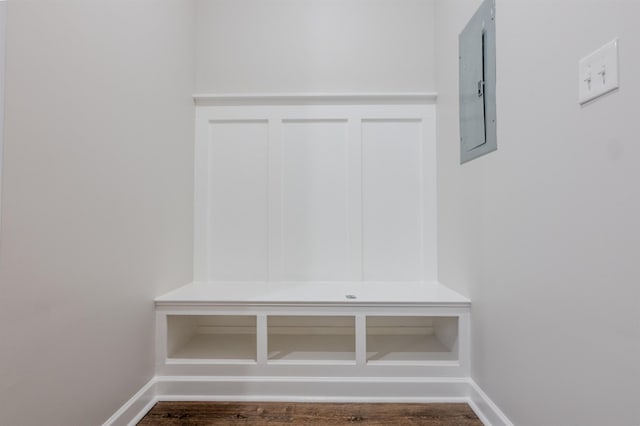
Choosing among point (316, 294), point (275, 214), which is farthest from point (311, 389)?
point (275, 214)

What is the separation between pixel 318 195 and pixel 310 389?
46.5 inches

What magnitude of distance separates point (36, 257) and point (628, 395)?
173cm

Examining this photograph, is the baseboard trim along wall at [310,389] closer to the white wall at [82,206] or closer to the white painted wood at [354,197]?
the white wall at [82,206]

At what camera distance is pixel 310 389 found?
1638 mm

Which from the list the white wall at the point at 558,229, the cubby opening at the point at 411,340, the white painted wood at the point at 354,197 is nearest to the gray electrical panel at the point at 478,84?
the white wall at the point at 558,229

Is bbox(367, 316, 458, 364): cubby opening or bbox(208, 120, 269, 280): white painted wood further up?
bbox(208, 120, 269, 280): white painted wood

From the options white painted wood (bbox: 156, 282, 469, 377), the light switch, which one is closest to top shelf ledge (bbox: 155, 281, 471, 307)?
white painted wood (bbox: 156, 282, 469, 377)

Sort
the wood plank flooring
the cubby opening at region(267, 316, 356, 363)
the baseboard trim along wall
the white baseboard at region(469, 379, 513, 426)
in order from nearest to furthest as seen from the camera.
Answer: the white baseboard at region(469, 379, 513, 426)
the wood plank flooring
the baseboard trim along wall
the cubby opening at region(267, 316, 356, 363)

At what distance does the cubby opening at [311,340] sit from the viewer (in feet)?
5.66

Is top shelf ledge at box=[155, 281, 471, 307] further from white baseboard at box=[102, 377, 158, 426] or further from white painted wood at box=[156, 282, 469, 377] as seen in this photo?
white baseboard at box=[102, 377, 158, 426]

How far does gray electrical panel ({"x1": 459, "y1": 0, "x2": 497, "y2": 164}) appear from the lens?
4.53 ft

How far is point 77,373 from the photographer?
1.13 meters

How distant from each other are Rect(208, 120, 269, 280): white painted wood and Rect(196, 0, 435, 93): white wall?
394 mm

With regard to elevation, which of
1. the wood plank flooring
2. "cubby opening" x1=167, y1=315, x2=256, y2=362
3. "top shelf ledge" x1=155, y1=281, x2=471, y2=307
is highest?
"top shelf ledge" x1=155, y1=281, x2=471, y2=307
